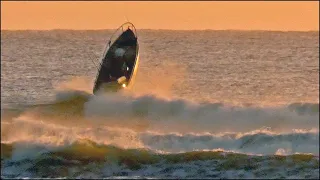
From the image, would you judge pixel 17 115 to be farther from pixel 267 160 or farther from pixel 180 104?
pixel 267 160

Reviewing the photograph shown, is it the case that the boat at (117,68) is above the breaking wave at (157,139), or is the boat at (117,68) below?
above

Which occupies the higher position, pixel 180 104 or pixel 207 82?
pixel 207 82

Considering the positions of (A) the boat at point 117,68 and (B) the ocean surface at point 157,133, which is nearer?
(B) the ocean surface at point 157,133

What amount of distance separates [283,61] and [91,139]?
64.7m

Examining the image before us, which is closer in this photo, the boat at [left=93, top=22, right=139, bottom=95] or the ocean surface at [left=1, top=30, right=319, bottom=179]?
the ocean surface at [left=1, top=30, right=319, bottom=179]

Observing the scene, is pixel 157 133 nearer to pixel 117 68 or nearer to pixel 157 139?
pixel 157 139

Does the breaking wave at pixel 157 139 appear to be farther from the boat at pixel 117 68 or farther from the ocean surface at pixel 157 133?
the boat at pixel 117 68

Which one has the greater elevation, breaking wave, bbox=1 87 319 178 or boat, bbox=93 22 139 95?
boat, bbox=93 22 139 95

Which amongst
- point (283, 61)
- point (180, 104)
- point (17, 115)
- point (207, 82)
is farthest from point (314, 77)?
point (17, 115)

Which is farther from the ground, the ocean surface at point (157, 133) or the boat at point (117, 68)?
the boat at point (117, 68)

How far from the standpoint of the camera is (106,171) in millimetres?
26516

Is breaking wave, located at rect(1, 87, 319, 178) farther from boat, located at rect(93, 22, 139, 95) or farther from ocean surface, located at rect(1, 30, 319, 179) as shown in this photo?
boat, located at rect(93, 22, 139, 95)

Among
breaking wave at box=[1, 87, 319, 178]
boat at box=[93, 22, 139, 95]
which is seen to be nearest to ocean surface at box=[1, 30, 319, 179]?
breaking wave at box=[1, 87, 319, 178]

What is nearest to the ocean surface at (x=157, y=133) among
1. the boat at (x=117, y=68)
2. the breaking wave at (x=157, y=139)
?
the breaking wave at (x=157, y=139)
